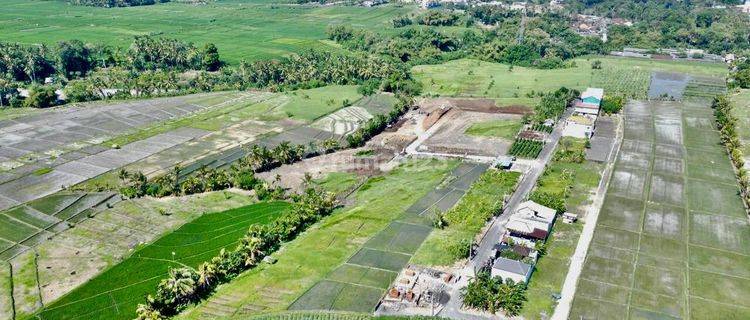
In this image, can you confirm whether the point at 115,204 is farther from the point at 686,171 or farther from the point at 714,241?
the point at 686,171

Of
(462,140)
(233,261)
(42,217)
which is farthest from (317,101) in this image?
(233,261)

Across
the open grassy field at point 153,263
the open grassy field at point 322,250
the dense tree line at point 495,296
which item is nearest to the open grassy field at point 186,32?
the open grassy field at point 322,250

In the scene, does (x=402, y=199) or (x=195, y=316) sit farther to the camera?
(x=402, y=199)

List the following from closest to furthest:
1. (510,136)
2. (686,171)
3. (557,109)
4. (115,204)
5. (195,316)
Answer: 1. (195,316)
2. (115,204)
3. (686,171)
4. (510,136)
5. (557,109)

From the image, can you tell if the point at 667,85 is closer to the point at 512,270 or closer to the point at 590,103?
the point at 590,103

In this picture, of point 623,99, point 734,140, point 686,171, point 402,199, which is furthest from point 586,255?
point 623,99

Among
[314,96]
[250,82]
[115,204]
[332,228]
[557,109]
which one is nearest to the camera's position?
[332,228]
